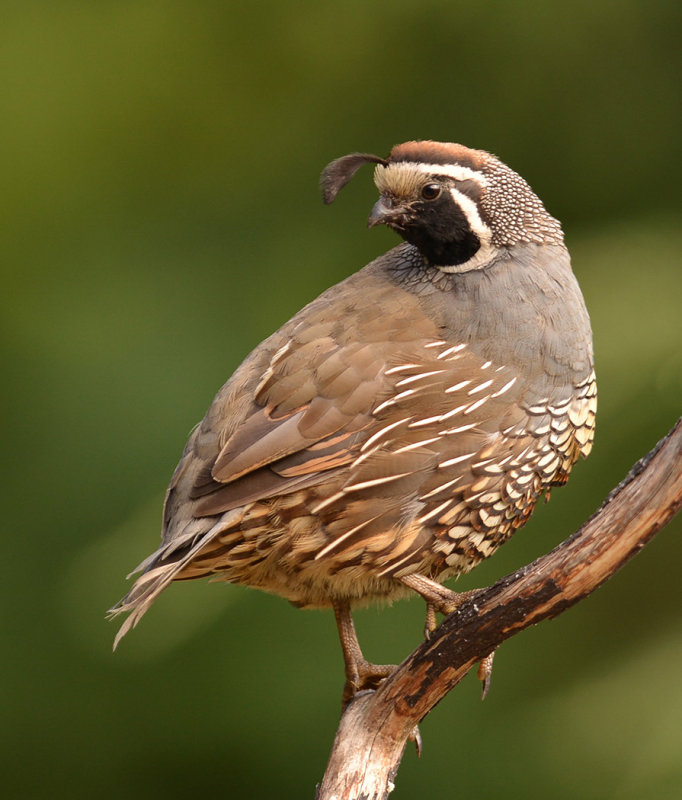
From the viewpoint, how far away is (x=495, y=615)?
2.55m

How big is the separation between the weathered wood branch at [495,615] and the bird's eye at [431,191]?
839 mm

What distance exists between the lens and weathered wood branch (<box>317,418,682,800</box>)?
2.41m

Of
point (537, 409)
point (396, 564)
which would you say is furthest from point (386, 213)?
point (396, 564)

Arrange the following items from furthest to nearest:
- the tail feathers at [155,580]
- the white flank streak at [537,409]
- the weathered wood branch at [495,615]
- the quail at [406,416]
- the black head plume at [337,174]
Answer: the black head plume at [337,174]
the white flank streak at [537,409]
the quail at [406,416]
the tail feathers at [155,580]
the weathered wood branch at [495,615]

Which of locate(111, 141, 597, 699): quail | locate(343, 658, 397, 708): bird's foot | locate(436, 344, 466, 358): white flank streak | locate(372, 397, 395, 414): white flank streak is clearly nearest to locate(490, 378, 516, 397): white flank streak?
locate(111, 141, 597, 699): quail

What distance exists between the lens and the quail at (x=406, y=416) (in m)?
2.73

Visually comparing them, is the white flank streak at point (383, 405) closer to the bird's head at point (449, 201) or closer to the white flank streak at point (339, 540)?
the white flank streak at point (339, 540)

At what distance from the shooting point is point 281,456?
2689 millimetres

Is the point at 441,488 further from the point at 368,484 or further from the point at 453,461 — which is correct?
the point at 368,484

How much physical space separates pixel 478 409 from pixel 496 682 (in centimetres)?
158

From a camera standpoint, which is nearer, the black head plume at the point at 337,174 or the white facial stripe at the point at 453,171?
the white facial stripe at the point at 453,171

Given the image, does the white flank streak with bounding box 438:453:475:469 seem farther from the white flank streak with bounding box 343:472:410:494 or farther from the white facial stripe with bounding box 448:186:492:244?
the white facial stripe with bounding box 448:186:492:244

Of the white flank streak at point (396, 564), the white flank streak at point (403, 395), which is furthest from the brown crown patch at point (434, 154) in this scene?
the white flank streak at point (396, 564)

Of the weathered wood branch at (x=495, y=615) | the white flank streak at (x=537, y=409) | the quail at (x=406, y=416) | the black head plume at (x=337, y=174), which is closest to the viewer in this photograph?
the weathered wood branch at (x=495, y=615)
